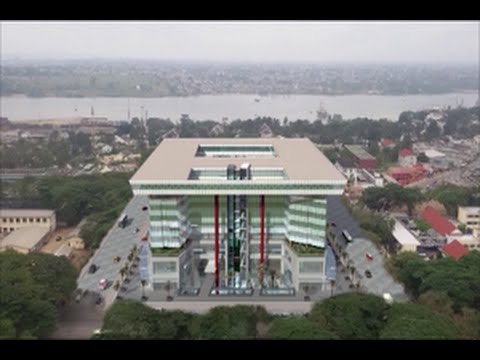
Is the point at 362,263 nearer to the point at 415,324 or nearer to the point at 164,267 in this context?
the point at 415,324

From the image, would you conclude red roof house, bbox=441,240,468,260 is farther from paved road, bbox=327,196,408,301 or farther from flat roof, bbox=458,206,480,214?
flat roof, bbox=458,206,480,214

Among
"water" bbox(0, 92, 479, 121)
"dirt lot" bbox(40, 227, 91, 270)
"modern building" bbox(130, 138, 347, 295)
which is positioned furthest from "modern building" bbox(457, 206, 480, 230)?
"water" bbox(0, 92, 479, 121)

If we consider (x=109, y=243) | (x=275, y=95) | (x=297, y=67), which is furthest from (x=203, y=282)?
(x=297, y=67)

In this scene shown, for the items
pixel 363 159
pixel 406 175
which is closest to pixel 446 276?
pixel 406 175

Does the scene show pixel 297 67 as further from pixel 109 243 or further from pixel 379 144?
pixel 109 243

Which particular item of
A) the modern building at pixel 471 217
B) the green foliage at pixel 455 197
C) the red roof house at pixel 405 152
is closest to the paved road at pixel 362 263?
the modern building at pixel 471 217

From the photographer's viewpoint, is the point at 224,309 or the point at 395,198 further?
the point at 395,198
